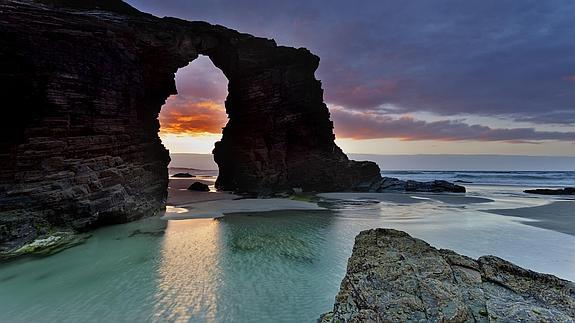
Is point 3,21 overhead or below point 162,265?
overhead

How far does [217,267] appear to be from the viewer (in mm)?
8758

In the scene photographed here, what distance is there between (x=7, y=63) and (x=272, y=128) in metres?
22.6

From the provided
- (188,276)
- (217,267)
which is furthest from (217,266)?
(188,276)

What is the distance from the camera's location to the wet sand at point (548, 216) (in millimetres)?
14602

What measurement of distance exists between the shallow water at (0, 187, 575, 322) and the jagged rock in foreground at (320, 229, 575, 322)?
1.91m

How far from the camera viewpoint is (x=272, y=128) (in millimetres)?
32156

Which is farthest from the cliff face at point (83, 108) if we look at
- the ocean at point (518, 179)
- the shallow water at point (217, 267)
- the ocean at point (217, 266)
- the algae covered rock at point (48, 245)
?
the ocean at point (518, 179)

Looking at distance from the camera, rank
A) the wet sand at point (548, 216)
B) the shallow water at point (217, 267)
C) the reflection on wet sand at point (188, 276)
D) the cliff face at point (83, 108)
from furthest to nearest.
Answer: the wet sand at point (548, 216), the cliff face at point (83, 108), the shallow water at point (217, 267), the reflection on wet sand at point (188, 276)

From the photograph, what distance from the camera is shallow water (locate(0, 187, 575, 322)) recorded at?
613 centimetres

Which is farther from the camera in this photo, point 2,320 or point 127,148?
point 127,148

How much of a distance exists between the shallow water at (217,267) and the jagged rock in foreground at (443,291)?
1914 mm

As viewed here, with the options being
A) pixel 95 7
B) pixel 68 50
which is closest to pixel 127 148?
pixel 68 50

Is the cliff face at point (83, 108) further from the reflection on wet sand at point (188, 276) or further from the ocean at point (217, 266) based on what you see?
the reflection on wet sand at point (188, 276)

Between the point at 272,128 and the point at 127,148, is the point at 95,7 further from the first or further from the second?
the point at 272,128
